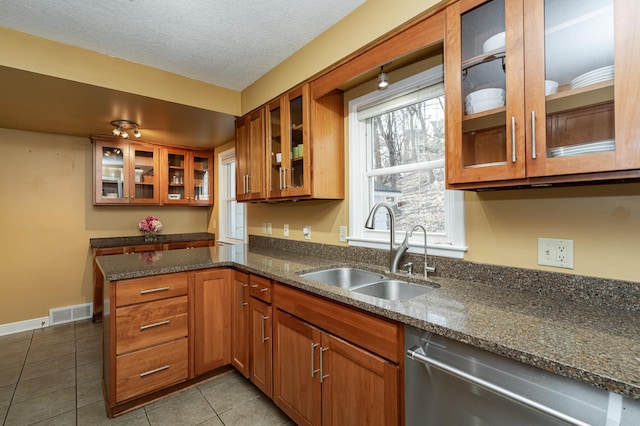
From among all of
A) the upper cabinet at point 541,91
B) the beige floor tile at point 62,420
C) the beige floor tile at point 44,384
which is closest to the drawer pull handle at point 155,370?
the beige floor tile at point 62,420

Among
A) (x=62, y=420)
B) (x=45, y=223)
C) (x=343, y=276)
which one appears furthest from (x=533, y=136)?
(x=45, y=223)

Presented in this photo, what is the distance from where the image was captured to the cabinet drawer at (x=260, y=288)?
6.13 ft

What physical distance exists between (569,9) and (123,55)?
2.70 m

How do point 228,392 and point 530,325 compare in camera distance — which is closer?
point 530,325

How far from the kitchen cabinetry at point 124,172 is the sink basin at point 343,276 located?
9.87ft

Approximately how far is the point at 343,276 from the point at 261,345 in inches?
27.6

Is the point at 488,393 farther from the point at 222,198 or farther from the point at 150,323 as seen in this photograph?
the point at 222,198

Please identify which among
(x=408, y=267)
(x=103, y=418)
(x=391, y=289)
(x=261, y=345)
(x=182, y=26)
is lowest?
(x=103, y=418)

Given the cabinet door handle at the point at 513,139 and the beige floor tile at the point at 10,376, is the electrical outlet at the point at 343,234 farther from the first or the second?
the beige floor tile at the point at 10,376

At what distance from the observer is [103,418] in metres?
1.87

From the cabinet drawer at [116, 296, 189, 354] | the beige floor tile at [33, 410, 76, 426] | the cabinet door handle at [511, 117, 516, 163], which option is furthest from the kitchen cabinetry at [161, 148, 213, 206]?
the cabinet door handle at [511, 117, 516, 163]

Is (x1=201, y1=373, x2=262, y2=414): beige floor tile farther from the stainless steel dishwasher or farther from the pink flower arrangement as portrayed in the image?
the pink flower arrangement

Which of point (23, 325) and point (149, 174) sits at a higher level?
point (149, 174)

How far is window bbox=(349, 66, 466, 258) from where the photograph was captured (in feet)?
5.62
